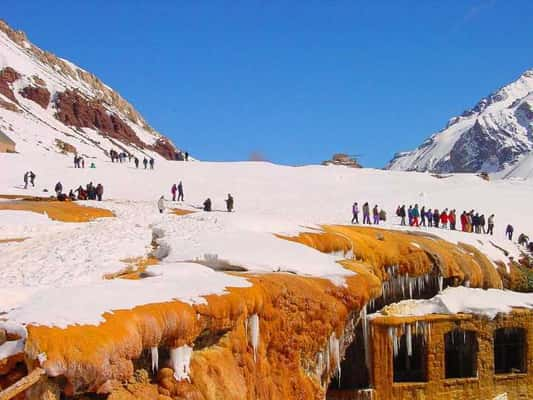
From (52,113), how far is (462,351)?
137205 millimetres

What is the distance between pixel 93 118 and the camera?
156750 millimetres

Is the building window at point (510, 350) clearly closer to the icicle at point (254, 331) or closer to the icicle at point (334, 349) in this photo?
the icicle at point (334, 349)

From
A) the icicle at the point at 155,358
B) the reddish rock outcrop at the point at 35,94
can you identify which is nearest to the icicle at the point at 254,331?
the icicle at the point at 155,358

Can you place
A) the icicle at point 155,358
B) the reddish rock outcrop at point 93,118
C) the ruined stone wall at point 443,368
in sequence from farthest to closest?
1. the reddish rock outcrop at point 93,118
2. the ruined stone wall at point 443,368
3. the icicle at point 155,358

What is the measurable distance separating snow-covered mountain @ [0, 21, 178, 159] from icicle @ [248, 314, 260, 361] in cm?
10085

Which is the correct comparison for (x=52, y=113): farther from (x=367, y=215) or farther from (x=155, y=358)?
(x=155, y=358)

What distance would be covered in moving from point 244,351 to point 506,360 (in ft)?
51.7

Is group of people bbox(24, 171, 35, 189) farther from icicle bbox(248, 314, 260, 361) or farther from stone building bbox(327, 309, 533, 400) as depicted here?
icicle bbox(248, 314, 260, 361)

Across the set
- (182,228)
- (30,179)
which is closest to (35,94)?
(30,179)

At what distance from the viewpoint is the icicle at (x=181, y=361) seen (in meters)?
11.3

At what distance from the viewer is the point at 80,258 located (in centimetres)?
1705

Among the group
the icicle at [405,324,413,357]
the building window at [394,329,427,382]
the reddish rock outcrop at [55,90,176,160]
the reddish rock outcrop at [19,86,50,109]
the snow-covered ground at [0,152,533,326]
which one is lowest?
the building window at [394,329,427,382]

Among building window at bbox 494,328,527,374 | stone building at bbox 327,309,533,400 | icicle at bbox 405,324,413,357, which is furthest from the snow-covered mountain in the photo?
icicle at bbox 405,324,413,357

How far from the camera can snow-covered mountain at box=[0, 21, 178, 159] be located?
121 m
